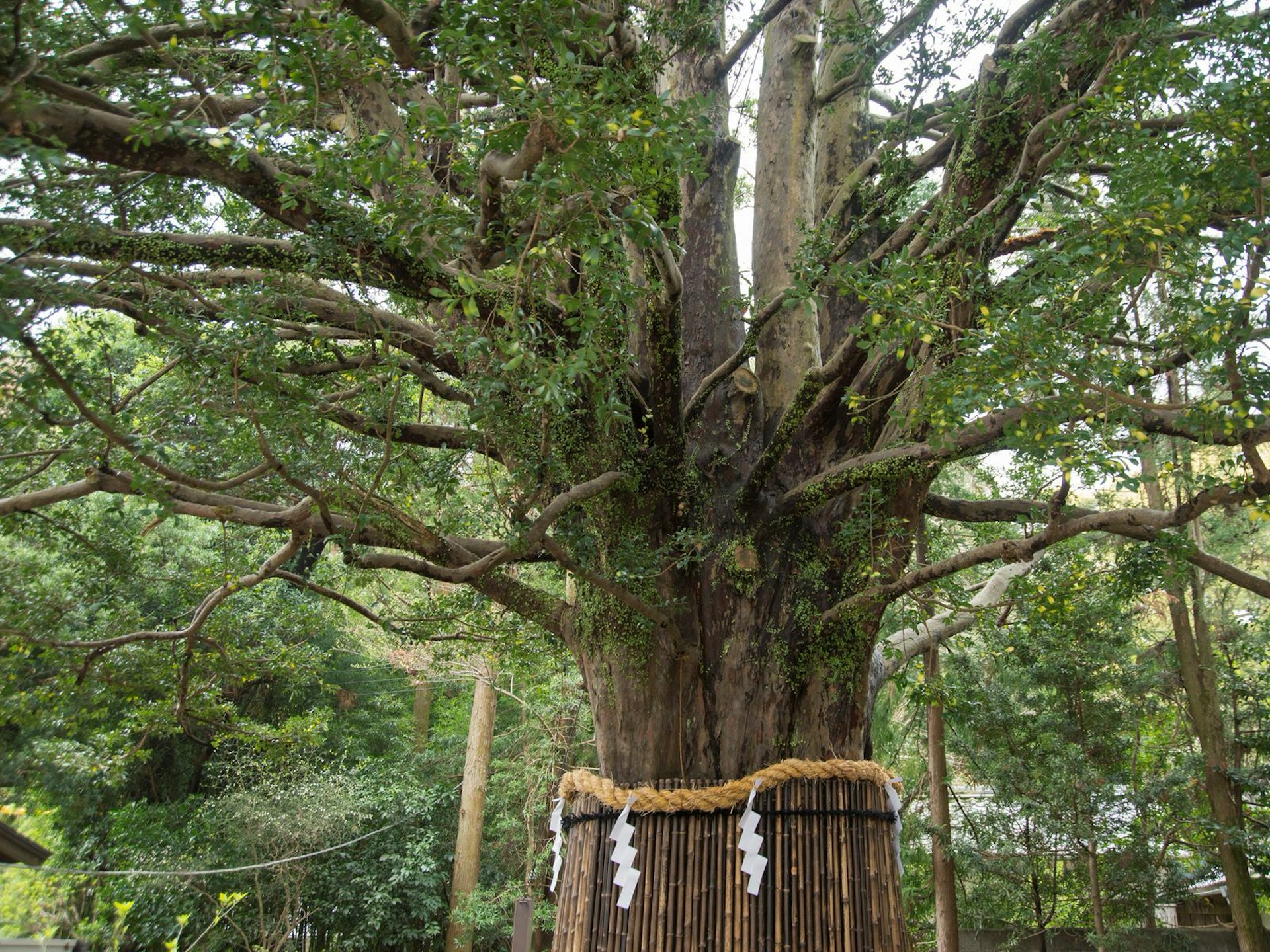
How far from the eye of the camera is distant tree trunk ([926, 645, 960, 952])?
6.48 meters

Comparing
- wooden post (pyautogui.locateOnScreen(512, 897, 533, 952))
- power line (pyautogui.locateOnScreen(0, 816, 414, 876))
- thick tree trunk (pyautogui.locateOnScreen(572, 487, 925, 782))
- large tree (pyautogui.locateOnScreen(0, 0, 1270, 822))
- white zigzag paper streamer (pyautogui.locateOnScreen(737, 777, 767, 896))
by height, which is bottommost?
wooden post (pyautogui.locateOnScreen(512, 897, 533, 952))

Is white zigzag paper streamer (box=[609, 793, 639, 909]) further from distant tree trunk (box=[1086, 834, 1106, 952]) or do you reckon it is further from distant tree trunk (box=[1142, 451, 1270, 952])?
distant tree trunk (box=[1086, 834, 1106, 952])

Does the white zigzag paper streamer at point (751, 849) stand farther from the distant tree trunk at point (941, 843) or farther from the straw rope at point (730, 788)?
the distant tree trunk at point (941, 843)

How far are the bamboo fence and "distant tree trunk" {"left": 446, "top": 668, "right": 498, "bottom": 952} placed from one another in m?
6.78

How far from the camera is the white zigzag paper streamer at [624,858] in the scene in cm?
297

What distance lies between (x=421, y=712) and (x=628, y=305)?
1106cm

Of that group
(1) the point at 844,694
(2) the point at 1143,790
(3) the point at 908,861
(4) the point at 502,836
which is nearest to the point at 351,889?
(4) the point at 502,836

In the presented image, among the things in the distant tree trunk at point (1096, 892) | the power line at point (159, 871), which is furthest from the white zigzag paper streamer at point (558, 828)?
the distant tree trunk at point (1096, 892)

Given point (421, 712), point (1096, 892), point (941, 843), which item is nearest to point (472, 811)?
point (421, 712)

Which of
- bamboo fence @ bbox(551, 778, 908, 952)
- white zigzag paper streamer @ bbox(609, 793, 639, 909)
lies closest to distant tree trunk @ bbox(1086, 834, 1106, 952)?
bamboo fence @ bbox(551, 778, 908, 952)

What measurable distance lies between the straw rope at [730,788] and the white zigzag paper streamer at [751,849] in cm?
5

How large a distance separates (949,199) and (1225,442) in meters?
1.10

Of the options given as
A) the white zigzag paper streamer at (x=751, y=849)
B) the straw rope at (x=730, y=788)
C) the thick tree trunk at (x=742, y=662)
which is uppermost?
the thick tree trunk at (x=742, y=662)

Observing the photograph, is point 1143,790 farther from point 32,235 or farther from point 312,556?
point 32,235
